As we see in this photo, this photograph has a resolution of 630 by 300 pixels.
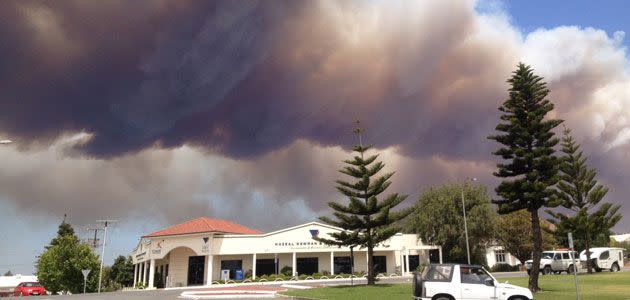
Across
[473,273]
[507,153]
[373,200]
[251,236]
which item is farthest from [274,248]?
[473,273]

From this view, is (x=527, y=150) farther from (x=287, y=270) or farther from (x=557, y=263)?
(x=287, y=270)

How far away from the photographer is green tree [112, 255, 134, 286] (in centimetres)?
6581

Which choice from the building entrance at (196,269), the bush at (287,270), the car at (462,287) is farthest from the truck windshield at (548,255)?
the building entrance at (196,269)

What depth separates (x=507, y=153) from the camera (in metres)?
28.5

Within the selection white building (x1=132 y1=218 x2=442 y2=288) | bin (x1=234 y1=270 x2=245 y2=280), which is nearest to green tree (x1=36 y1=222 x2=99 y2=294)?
white building (x1=132 y1=218 x2=442 y2=288)

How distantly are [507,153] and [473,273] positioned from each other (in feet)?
51.3

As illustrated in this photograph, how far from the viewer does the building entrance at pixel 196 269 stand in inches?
1923

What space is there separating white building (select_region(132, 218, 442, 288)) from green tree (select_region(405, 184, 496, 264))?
16.5 ft

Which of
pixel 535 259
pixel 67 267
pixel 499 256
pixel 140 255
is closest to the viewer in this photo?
pixel 535 259

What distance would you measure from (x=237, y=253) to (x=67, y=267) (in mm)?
22615

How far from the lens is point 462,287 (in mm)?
14586

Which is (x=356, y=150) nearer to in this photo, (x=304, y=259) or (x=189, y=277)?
(x=304, y=259)

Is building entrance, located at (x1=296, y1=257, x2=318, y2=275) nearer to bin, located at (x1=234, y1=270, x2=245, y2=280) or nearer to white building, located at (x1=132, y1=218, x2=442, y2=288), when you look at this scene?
white building, located at (x1=132, y1=218, x2=442, y2=288)

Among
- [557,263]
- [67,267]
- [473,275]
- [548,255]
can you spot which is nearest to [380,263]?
[548,255]
